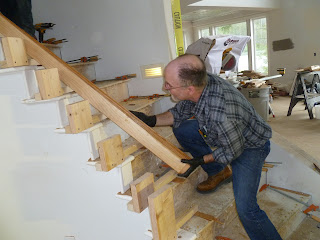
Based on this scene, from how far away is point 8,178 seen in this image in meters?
2.04

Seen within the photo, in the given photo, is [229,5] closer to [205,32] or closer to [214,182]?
[205,32]

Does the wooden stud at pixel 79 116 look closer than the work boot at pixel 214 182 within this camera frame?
Yes

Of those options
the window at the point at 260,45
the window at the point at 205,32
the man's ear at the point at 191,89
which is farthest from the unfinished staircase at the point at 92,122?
the window at the point at 205,32

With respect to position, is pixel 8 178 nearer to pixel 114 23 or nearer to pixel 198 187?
pixel 198 187

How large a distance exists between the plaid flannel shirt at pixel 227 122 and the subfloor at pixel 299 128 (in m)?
1.97

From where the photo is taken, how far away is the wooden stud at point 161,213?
1404mm

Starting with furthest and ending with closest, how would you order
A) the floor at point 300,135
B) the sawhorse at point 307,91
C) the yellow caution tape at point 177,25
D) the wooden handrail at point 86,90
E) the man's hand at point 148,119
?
the sawhorse at point 307,91 < the yellow caution tape at point 177,25 < the floor at point 300,135 < the man's hand at point 148,119 < the wooden handrail at point 86,90

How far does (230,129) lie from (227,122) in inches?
1.9

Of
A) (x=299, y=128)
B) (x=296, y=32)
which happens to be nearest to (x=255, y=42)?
(x=296, y=32)

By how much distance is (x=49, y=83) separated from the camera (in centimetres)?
148

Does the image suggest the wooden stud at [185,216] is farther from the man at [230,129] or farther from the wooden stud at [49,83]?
the wooden stud at [49,83]

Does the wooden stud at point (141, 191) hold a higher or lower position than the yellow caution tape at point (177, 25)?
lower

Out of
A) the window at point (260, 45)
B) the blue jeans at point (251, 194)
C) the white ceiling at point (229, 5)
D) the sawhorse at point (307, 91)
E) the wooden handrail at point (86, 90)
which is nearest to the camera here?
the wooden handrail at point (86, 90)

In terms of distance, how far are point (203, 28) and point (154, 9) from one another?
8.84 m
